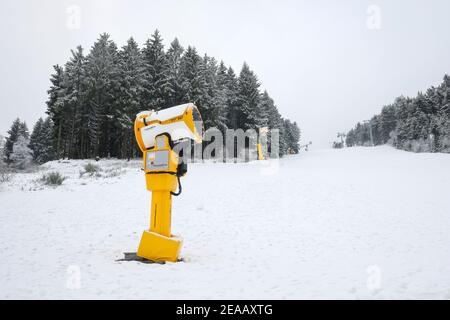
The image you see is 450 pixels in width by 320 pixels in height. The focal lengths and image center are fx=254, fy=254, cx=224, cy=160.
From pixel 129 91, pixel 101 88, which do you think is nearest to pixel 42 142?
pixel 101 88

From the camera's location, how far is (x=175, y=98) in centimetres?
3216

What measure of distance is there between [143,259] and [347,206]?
7619mm

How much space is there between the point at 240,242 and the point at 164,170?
2.90 metres

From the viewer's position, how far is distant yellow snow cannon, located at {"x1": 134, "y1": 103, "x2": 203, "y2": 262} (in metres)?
4.30

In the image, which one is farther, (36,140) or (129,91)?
(36,140)

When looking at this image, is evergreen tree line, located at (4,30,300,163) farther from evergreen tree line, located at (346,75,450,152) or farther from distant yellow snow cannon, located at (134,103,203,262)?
evergreen tree line, located at (346,75,450,152)

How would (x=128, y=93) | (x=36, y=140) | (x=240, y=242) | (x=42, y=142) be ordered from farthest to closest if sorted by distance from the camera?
1. (x=36, y=140)
2. (x=42, y=142)
3. (x=128, y=93)
4. (x=240, y=242)

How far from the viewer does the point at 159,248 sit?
169 inches

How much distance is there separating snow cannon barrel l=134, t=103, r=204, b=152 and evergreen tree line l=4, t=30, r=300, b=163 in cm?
2652

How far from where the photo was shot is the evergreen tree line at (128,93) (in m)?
31.1

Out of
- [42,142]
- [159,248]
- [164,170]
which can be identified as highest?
[42,142]

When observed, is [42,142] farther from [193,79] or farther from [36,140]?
[193,79]

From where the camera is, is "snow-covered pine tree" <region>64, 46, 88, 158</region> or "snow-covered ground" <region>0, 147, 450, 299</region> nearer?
"snow-covered ground" <region>0, 147, 450, 299</region>

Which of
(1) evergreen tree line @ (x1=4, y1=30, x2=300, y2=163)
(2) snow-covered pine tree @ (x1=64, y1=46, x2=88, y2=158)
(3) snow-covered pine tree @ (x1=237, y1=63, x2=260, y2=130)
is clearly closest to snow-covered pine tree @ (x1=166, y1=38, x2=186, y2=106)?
(1) evergreen tree line @ (x1=4, y1=30, x2=300, y2=163)
